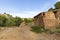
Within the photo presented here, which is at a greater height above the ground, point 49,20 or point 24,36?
point 49,20

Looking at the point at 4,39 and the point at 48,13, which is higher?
the point at 48,13

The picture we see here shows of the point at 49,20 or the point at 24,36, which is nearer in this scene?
the point at 24,36

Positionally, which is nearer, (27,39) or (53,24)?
(27,39)

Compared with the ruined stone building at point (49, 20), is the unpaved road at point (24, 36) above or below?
below

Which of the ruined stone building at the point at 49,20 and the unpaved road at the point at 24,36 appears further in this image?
A: the ruined stone building at the point at 49,20

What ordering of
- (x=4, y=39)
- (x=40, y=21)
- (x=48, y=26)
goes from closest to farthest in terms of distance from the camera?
(x=4, y=39), (x=48, y=26), (x=40, y=21)

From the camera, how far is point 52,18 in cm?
3238

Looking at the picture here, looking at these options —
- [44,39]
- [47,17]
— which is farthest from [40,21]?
[44,39]

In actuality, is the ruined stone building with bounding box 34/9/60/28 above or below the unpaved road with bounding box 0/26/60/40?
above

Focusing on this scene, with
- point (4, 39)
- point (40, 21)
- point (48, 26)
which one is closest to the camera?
point (4, 39)

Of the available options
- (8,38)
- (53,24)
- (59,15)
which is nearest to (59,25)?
(53,24)

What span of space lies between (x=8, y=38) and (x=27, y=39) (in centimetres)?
230

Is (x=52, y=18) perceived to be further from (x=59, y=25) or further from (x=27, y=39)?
(x=27, y=39)

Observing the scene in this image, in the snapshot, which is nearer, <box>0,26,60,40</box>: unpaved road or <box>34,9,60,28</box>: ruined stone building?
<box>0,26,60,40</box>: unpaved road
